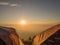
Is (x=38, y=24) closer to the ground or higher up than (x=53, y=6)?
closer to the ground

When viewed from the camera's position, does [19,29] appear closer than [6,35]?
No

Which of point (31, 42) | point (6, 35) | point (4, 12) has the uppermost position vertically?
point (4, 12)

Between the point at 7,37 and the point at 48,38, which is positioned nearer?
the point at 7,37

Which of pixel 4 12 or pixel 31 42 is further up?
pixel 4 12

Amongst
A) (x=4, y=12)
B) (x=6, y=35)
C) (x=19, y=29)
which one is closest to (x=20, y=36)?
(x=19, y=29)

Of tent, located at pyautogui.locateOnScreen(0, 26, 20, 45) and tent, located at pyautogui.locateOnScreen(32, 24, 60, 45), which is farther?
tent, located at pyautogui.locateOnScreen(32, 24, 60, 45)

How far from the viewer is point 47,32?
6.41 feet

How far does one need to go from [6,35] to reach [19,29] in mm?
219

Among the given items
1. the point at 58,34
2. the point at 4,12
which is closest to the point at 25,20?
the point at 4,12

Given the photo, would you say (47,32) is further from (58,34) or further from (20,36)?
(20,36)

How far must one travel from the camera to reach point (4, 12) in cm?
200

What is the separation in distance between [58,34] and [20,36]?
421 millimetres

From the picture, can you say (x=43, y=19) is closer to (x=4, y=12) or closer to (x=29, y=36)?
(x=29, y=36)

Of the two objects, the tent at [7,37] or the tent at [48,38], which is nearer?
the tent at [7,37]
